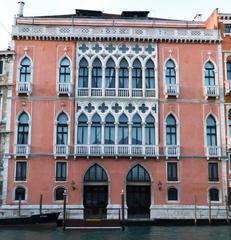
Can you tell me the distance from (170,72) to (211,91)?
2296 mm

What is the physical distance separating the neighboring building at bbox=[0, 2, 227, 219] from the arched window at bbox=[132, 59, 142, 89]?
54 millimetres

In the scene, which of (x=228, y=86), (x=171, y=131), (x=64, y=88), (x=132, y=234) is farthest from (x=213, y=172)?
(x=64, y=88)

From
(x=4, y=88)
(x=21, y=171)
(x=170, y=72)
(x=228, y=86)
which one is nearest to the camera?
(x=21, y=171)

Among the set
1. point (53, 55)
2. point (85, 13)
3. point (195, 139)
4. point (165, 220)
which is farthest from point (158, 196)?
point (85, 13)

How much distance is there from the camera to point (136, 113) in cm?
2069

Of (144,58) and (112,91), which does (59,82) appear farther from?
(144,58)

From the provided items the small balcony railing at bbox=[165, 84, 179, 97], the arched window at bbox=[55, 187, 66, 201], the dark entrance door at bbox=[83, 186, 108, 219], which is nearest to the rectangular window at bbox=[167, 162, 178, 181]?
the dark entrance door at bbox=[83, 186, 108, 219]

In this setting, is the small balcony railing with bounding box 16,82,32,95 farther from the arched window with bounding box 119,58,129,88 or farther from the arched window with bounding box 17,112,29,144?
the arched window with bounding box 119,58,129,88

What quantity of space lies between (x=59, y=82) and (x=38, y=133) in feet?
9.05

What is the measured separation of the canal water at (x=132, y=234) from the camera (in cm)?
1467

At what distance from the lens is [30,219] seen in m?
18.0

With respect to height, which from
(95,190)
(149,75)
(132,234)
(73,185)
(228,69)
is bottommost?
(132,234)

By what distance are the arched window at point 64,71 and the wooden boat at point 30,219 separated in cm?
676

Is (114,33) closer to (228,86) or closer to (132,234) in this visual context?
(228,86)
